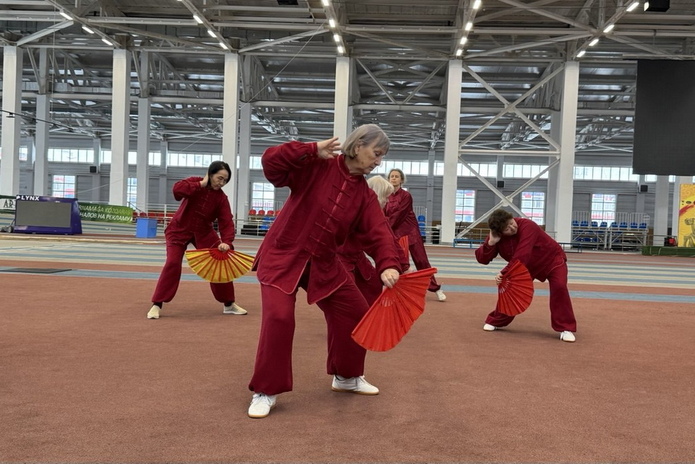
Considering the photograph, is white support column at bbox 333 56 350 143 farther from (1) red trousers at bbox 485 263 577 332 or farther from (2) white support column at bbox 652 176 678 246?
(1) red trousers at bbox 485 263 577 332

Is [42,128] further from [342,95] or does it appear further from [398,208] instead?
[398,208]

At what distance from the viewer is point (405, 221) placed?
862 centimetres

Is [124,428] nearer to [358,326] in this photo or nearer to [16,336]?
[358,326]

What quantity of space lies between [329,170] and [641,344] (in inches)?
162

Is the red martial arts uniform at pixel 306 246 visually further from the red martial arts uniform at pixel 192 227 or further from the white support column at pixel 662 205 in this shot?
the white support column at pixel 662 205

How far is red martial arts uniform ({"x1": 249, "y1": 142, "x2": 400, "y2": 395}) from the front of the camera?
3717 mm

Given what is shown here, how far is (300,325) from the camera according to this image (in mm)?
6824

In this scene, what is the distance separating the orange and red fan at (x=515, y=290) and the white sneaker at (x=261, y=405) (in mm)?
3467

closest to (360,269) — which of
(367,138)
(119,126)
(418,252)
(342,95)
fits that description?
(367,138)

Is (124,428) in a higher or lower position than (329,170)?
lower

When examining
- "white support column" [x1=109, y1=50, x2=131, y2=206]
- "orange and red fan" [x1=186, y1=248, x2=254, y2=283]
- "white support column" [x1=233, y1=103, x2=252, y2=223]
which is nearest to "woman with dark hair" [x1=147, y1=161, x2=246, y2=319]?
"orange and red fan" [x1=186, y1=248, x2=254, y2=283]

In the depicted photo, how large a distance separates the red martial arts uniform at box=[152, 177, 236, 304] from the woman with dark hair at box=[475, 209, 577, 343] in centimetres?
287

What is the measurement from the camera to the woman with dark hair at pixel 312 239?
370cm

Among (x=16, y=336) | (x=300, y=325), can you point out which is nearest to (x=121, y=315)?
(x=16, y=336)
